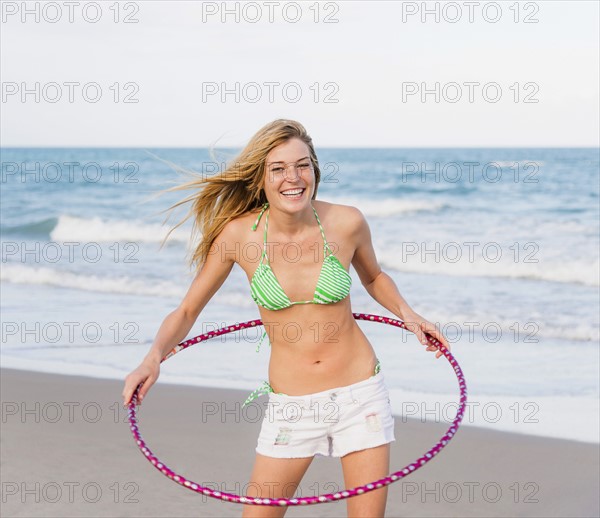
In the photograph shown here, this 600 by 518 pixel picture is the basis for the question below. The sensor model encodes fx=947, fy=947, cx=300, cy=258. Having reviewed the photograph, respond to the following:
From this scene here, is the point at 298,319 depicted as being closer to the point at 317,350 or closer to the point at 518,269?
the point at 317,350

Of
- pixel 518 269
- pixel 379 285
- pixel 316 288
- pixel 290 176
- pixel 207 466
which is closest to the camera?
pixel 290 176

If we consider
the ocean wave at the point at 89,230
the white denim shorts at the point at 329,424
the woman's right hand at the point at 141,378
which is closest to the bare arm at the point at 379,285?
the white denim shorts at the point at 329,424

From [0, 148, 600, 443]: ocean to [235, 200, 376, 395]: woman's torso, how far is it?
0.59 meters

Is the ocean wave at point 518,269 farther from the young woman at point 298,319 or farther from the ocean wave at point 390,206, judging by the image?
the young woman at point 298,319

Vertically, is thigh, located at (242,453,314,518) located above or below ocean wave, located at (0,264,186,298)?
above

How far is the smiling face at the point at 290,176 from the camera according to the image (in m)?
4.02

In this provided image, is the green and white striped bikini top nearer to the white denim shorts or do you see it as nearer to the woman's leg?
the white denim shorts

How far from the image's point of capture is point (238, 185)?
436cm

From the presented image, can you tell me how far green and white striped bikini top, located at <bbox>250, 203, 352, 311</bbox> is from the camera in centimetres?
411

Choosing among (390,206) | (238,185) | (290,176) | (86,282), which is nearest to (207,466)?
(238,185)

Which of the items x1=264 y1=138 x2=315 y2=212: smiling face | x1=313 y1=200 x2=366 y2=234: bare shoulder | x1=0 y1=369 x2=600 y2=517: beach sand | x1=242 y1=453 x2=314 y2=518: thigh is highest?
x1=264 y1=138 x2=315 y2=212: smiling face

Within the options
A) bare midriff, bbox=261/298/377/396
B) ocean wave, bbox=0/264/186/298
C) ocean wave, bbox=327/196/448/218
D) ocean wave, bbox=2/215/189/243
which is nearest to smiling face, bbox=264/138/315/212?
bare midriff, bbox=261/298/377/396

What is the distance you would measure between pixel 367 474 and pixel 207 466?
2.89 meters

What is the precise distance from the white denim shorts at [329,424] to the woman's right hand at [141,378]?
0.57 metres
